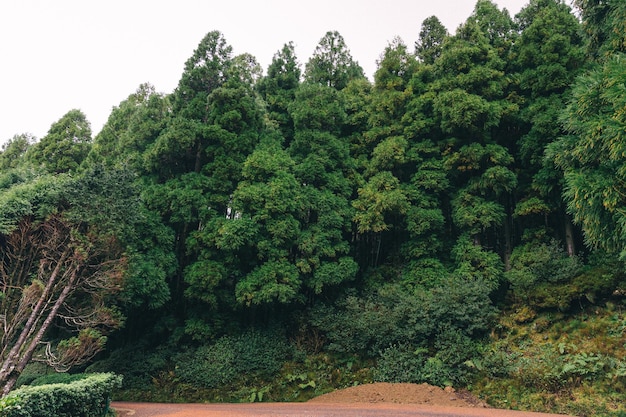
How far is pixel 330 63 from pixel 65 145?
55.4 ft

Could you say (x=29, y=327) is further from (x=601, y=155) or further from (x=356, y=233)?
(x=601, y=155)

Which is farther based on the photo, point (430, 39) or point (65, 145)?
point (65, 145)

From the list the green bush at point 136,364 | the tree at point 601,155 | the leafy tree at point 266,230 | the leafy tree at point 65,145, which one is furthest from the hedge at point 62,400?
the leafy tree at point 65,145

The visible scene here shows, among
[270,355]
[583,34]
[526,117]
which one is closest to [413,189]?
[526,117]

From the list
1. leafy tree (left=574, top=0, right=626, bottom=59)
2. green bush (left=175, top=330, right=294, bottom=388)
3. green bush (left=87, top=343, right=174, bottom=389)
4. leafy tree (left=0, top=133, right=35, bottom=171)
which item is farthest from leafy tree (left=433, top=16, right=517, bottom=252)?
leafy tree (left=0, top=133, right=35, bottom=171)

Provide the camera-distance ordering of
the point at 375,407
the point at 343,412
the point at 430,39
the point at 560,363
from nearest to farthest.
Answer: the point at 343,412 < the point at 375,407 < the point at 560,363 < the point at 430,39

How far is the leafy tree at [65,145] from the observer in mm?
22281

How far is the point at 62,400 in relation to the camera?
23.6ft

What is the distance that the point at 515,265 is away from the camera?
47.9 ft

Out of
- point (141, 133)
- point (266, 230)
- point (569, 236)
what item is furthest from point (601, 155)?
point (141, 133)

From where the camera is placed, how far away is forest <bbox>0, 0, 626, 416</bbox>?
10859 mm

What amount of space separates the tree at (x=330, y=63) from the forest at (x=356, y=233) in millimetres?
Result: 258

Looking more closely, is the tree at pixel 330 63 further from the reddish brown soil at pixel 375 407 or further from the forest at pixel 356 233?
the reddish brown soil at pixel 375 407

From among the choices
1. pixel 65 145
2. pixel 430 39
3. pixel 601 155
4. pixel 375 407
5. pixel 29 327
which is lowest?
pixel 375 407
